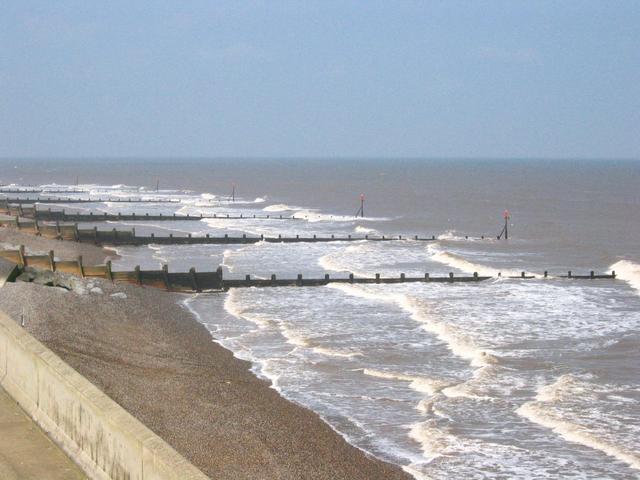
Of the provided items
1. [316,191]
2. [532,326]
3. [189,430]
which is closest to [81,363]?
[189,430]

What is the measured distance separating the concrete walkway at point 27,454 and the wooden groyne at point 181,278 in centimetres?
2390

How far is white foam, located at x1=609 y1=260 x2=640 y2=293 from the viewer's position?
42.8 metres

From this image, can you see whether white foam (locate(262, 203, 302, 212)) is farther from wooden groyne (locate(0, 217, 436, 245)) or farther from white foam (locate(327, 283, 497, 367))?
white foam (locate(327, 283, 497, 367))

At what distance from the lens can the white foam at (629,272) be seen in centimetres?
4276

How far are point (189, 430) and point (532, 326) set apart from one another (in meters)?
16.0

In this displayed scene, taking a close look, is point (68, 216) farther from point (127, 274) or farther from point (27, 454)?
point (27, 454)

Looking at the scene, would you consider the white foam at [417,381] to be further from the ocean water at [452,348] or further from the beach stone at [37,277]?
the beach stone at [37,277]

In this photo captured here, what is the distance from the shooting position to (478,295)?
3700cm

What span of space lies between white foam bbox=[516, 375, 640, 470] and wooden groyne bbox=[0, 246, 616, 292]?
56.4 feet

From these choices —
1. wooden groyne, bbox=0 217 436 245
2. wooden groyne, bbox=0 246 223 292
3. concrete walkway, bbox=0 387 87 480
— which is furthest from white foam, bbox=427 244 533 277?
concrete walkway, bbox=0 387 87 480

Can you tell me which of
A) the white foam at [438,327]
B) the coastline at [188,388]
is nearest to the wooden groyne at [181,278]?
the white foam at [438,327]

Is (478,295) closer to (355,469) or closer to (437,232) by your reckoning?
(355,469)

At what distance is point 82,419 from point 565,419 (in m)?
12.6

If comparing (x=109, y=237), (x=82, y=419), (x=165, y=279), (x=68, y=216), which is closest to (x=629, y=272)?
(x=165, y=279)
